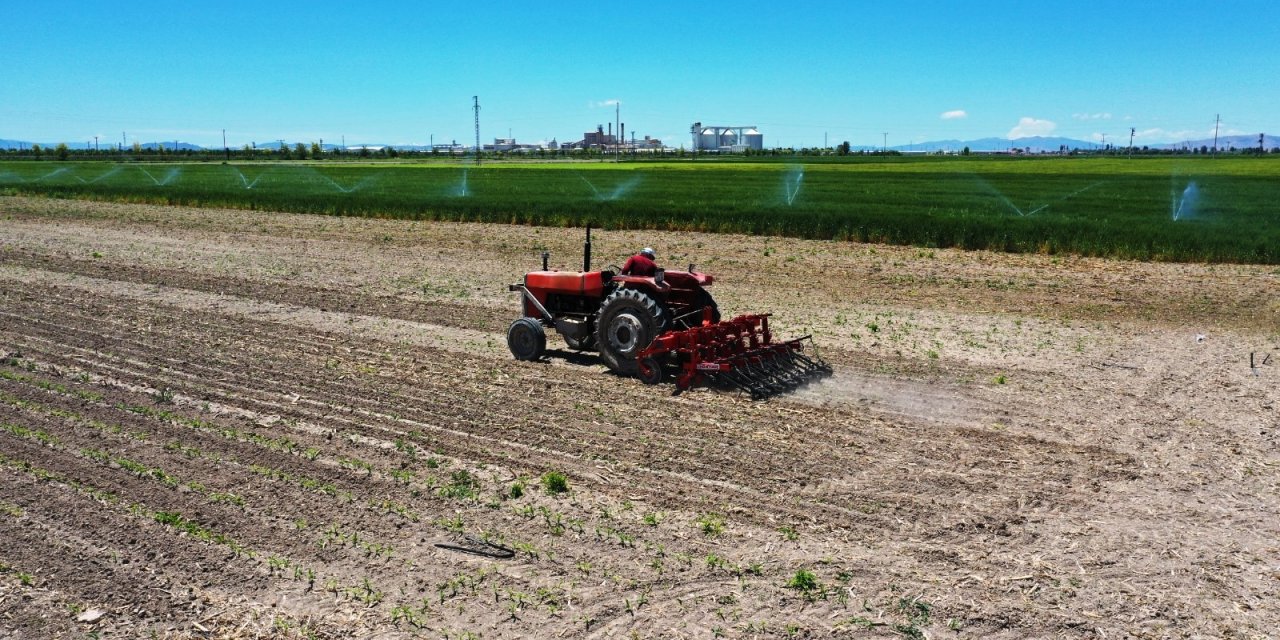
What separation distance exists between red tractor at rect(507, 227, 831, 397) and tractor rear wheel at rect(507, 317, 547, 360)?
0.04 feet

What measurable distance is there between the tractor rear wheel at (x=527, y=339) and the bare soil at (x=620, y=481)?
20 cm

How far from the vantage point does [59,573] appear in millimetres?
6266

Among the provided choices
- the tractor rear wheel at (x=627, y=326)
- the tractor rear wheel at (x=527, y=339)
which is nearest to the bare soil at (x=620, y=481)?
the tractor rear wheel at (x=527, y=339)

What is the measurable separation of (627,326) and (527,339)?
161 cm

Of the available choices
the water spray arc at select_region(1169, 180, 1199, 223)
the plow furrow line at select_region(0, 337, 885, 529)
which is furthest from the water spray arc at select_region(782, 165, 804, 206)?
the plow furrow line at select_region(0, 337, 885, 529)

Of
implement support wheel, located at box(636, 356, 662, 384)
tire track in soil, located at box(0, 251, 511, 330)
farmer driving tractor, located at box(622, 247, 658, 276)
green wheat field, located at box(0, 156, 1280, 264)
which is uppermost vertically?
green wheat field, located at box(0, 156, 1280, 264)

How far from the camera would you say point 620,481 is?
7.81 metres

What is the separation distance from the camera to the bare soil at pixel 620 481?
5922 millimetres

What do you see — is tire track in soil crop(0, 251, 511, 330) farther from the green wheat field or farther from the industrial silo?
the industrial silo

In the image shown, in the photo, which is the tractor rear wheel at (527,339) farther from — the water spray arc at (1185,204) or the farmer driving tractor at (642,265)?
the water spray arc at (1185,204)

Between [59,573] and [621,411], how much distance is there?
16.1 ft

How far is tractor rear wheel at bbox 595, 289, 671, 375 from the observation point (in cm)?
1075

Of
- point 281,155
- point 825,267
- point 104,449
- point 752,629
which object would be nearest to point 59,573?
point 104,449

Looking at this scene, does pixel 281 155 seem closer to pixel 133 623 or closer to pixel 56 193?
pixel 56 193
